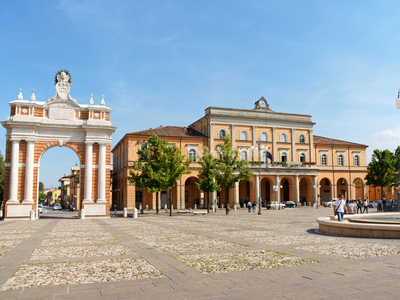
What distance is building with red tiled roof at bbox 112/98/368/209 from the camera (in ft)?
169

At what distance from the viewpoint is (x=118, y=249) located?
1137cm

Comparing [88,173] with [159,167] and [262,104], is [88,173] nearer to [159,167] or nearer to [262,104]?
[159,167]

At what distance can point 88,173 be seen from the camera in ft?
107

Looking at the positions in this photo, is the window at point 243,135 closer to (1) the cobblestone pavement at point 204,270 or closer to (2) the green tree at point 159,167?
(2) the green tree at point 159,167

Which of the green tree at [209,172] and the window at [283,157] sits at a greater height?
the window at [283,157]

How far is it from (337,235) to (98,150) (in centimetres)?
2465

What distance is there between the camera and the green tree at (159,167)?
1368 inches

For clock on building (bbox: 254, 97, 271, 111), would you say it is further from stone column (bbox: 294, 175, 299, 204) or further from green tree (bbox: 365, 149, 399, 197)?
green tree (bbox: 365, 149, 399, 197)

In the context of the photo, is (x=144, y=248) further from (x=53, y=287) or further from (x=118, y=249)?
(x=53, y=287)

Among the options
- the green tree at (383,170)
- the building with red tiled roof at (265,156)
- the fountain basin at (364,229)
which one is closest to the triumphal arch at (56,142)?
the building with red tiled roof at (265,156)

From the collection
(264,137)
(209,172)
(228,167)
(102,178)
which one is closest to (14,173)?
(102,178)

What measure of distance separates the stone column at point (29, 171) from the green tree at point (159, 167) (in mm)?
9396

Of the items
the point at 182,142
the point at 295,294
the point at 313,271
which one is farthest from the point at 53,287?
the point at 182,142

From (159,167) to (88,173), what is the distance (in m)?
6.90
